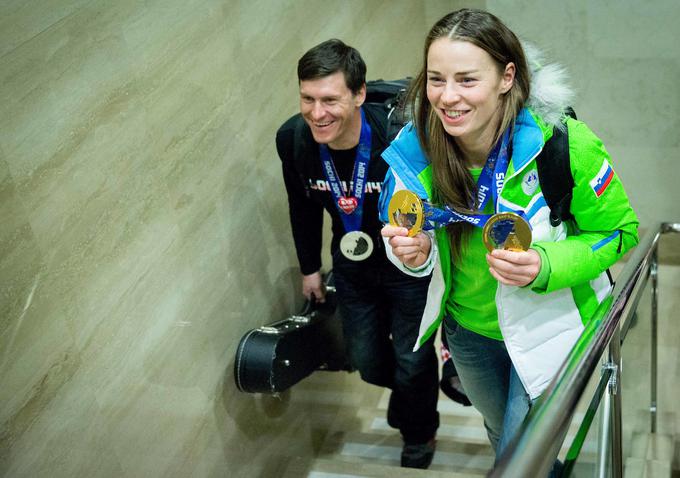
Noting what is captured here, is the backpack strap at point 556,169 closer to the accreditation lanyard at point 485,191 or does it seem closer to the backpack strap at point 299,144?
the accreditation lanyard at point 485,191

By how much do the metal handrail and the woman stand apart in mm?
106

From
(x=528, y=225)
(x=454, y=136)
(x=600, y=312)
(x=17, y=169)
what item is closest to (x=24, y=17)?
(x=17, y=169)

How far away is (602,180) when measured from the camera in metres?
2.43


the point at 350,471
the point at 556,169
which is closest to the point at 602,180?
the point at 556,169

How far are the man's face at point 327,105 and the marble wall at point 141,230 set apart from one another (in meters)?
0.43

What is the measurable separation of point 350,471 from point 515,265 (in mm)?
2274

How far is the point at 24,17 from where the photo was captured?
2.59 meters

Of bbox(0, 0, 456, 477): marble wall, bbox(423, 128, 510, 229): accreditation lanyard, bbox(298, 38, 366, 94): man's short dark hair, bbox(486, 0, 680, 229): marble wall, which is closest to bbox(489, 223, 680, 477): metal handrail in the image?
bbox(423, 128, 510, 229): accreditation lanyard

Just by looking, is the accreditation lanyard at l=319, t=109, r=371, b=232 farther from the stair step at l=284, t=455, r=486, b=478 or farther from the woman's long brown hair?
the stair step at l=284, t=455, r=486, b=478

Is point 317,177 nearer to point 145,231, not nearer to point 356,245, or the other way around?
point 356,245

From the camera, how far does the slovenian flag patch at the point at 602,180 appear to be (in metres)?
2.43

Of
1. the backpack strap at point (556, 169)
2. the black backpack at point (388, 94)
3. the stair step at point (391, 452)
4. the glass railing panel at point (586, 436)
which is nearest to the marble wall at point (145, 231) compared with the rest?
the stair step at point (391, 452)

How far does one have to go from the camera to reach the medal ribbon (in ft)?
8.05

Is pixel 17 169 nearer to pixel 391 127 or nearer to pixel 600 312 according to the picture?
pixel 391 127
